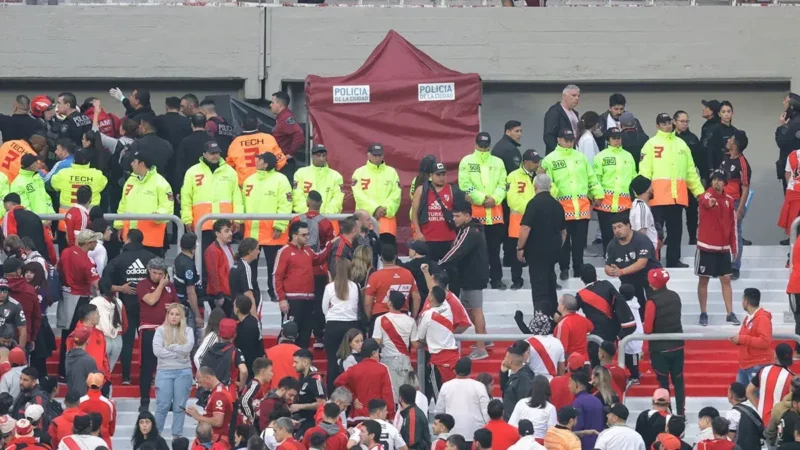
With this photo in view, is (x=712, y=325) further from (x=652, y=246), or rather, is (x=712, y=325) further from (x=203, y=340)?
(x=203, y=340)

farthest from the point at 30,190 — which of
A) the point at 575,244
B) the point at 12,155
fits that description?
the point at 575,244

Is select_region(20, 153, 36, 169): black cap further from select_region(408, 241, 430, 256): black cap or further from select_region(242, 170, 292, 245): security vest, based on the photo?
select_region(408, 241, 430, 256): black cap

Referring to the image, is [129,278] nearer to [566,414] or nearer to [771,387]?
[566,414]

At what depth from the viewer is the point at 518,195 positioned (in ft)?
65.5

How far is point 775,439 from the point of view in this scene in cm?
1603

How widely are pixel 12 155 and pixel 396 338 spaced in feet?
18.5

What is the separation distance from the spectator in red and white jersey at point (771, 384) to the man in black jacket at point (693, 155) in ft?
15.4

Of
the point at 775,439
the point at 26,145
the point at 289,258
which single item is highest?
the point at 26,145

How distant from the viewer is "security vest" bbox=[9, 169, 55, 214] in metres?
19.6

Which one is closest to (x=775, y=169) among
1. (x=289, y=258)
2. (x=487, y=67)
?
(x=487, y=67)

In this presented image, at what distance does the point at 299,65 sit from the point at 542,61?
3.01 metres

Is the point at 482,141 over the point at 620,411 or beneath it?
over

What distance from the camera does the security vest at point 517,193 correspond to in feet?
65.5

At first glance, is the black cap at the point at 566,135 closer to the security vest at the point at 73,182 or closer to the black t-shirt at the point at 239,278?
the black t-shirt at the point at 239,278
